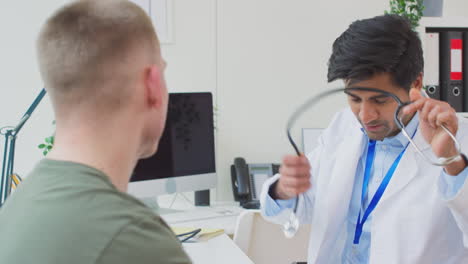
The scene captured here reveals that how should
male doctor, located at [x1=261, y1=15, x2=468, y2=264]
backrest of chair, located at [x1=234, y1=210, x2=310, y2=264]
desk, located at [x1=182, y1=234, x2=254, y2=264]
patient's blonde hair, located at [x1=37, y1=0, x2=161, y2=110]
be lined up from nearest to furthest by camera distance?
patient's blonde hair, located at [x1=37, y1=0, x2=161, y2=110]
male doctor, located at [x1=261, y1=15, x2=468, y2=264]
desk, located at [x1=182, y1=234, x2=254, y2=264]
backrest of chair, located at [x1=234, y1=210, x2=310, y2=264]

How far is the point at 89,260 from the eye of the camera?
603 mm

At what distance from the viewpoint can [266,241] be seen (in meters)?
1.70

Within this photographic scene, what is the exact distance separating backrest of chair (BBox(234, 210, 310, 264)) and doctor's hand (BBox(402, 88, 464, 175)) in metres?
0.69

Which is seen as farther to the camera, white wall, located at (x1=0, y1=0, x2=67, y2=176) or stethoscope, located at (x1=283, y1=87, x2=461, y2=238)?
white wall, located at (x1=0, y1=0, x2=67, y2=176)

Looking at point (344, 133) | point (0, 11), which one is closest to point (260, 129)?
point (344, 133)

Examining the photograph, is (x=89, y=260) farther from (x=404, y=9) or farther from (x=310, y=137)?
(x=310, y=137)

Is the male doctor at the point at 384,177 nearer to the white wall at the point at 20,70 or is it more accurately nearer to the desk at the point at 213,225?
the desk at the point at 213,225

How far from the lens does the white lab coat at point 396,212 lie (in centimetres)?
124

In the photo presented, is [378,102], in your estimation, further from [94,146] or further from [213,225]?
[213,225]

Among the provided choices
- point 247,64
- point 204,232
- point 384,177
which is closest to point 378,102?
point 384,177

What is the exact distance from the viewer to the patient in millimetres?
618

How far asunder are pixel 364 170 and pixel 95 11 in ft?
3.12

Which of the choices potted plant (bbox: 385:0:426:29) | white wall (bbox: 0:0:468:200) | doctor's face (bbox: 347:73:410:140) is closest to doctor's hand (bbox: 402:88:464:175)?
doctor's face (bbox: 347:73:410:140)

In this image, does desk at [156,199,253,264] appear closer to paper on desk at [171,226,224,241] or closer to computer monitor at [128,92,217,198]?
paper on desk at [171,226,224,241]
